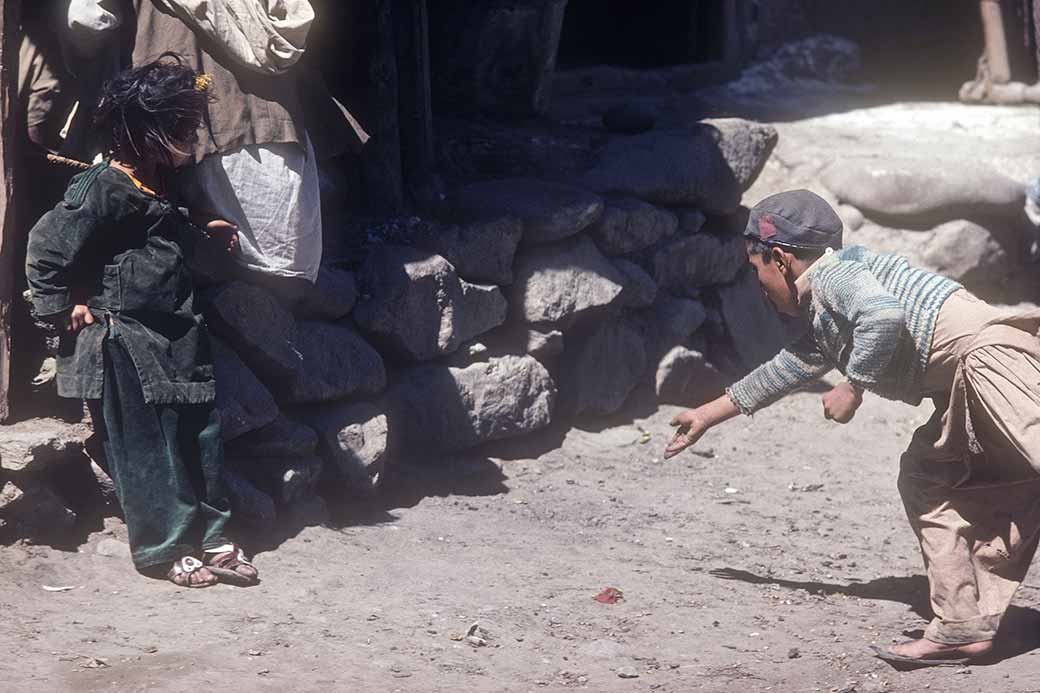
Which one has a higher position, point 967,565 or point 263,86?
point 263,86

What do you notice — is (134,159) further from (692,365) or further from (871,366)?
(692,365)

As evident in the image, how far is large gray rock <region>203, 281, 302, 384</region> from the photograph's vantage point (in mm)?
4512

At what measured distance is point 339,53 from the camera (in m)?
5.50

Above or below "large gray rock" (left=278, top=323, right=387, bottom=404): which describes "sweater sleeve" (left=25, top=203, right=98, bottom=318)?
above

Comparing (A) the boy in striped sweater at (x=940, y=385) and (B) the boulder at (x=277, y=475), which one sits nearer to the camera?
(A) the boy in striped sweater at (x=940, y=385)

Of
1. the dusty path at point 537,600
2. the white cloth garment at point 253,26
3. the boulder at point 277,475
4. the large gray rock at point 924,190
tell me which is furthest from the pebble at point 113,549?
the large gray rock at point 924,190

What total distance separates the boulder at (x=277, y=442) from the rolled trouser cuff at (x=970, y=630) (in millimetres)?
2188

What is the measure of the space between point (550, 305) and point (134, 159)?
221 centimetres

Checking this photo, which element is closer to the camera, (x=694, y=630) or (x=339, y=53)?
(x=694, y=630)

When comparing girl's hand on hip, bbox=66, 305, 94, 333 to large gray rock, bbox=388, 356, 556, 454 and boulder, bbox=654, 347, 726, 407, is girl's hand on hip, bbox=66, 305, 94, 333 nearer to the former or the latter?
large gray rock, bbox=388, 356, 556, 454

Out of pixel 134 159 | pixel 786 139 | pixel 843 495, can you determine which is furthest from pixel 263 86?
pixel 786 139

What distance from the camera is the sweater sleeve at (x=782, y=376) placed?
13.2 feet

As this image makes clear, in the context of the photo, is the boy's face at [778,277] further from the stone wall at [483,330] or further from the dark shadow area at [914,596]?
the stone wall at [483,330]

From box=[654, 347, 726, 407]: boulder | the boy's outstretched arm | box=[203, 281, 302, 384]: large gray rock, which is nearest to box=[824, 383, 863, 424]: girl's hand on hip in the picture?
the boy's outstretched arm
